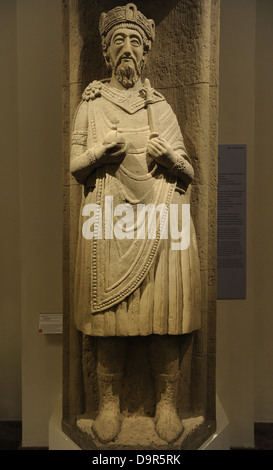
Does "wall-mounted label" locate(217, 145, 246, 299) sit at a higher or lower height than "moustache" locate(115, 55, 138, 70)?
lower

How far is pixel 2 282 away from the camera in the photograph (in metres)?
3.36

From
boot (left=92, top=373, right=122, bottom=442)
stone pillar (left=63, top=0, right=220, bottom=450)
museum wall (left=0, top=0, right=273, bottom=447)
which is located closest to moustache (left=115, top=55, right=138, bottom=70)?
stone pillar (left=63, top=0, right=220, bottom=450)

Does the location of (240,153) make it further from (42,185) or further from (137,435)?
(137,435)

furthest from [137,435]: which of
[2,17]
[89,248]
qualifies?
[2,17]

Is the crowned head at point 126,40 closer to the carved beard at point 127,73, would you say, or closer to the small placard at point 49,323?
the carved beard at point 127,73

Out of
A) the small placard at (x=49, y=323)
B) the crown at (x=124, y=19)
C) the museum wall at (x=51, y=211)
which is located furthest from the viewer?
the small placard at (x=49, y=323)

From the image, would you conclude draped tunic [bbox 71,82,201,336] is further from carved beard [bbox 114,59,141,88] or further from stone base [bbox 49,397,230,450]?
stone base [bbox 49,397,230,450]

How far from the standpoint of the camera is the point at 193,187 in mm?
2572

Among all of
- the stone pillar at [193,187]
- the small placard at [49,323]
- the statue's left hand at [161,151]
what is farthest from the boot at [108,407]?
the statue's left hand at [161,151]

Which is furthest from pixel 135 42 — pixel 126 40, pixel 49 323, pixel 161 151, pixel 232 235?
pixel 49 323

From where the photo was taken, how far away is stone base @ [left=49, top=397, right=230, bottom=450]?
2289mm

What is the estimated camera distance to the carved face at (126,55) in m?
2.29

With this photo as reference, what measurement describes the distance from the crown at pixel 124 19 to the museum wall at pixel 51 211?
0.79 metres

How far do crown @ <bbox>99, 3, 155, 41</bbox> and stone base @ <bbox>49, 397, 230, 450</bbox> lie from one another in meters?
2.28
